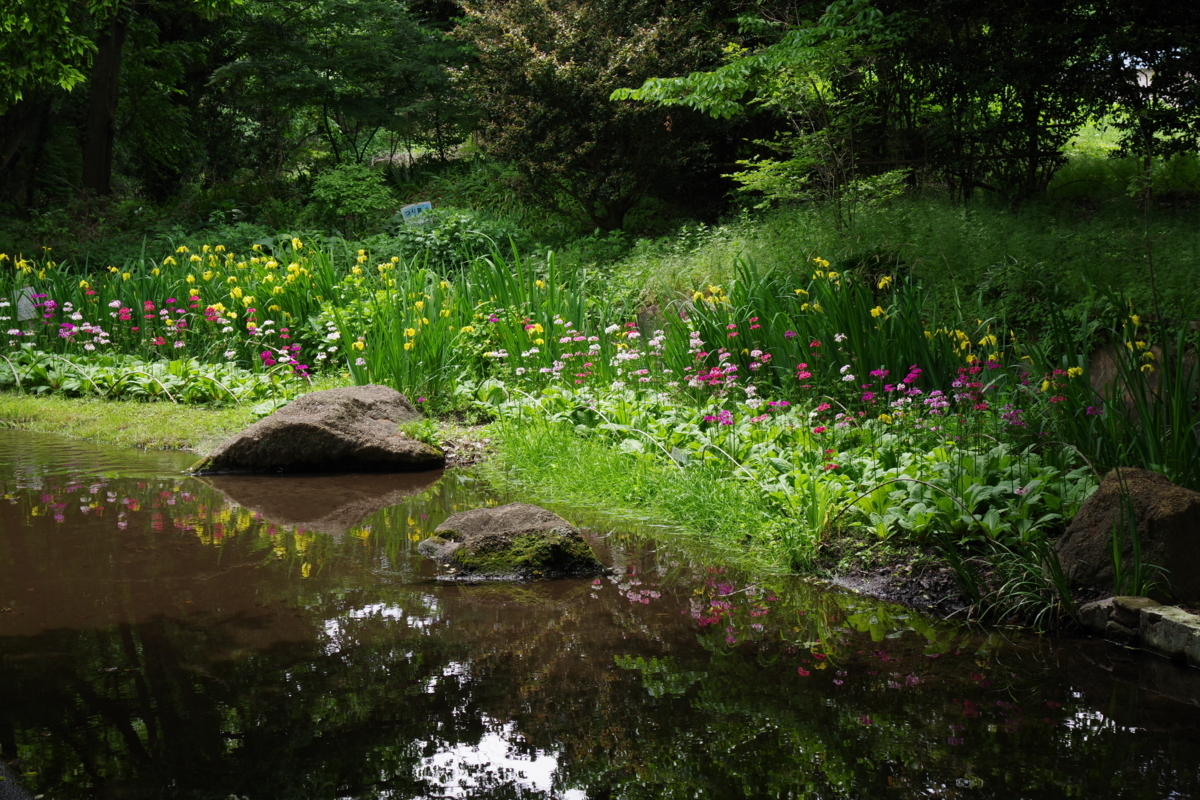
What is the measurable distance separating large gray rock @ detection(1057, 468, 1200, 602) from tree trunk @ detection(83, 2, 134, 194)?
15316 millimetres

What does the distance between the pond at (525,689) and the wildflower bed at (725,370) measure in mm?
760

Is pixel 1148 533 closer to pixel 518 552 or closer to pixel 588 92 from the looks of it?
pixel 518 552

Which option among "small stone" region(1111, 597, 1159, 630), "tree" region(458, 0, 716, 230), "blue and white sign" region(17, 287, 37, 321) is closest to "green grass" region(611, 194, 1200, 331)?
"tree" region(458, 0, 716, 230)

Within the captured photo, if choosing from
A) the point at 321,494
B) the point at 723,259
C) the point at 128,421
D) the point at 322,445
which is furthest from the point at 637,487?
the point at 128,421

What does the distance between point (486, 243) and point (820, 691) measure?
8900mm

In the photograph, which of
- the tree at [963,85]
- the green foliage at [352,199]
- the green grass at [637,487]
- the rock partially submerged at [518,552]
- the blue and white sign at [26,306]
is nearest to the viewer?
the rock partially submerged at [518,552]

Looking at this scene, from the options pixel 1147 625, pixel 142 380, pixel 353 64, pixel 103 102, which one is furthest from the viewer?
pixel 353 64

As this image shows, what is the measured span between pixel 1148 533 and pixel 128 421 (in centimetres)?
679

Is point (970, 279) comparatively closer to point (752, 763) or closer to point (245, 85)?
point (752, 763)

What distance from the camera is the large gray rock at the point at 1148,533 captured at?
321 centimetres

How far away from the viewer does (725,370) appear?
541cm

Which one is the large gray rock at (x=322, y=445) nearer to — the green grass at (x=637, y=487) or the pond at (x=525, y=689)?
the green grass at (x=637, y=487)

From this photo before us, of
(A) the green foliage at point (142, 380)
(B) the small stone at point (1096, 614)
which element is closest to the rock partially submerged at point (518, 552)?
(B) the small stone at point (1096, 614)

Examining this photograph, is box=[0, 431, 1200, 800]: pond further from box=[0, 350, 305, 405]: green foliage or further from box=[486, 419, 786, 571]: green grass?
box=[0, 350, 305, 405]: green foliage
